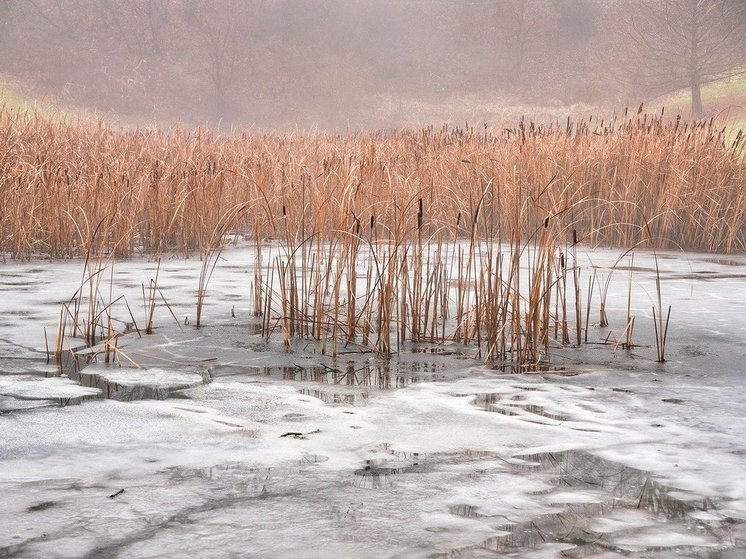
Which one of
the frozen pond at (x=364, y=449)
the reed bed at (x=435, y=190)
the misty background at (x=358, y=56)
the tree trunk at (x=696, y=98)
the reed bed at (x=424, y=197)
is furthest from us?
the misty background at (x=358, y=56)

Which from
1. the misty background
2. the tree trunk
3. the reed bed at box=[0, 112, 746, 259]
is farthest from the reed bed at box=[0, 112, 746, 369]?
the misty background

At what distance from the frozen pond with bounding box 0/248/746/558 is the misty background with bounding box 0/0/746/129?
26.5 metres

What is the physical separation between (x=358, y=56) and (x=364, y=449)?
38.3 metres

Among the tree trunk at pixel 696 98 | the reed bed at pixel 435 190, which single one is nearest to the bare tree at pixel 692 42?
the tree trunk at pixel 696 98

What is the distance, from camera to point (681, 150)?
29.1 ft

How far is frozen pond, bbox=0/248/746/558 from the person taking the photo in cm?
229

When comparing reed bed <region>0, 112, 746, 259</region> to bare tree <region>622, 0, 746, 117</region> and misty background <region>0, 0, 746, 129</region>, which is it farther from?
misty background <region>0, 0, 746, 129</region>

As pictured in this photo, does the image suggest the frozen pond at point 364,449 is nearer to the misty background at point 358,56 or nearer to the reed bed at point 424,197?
the reed bed at point 424,197

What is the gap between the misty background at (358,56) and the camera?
3238cm

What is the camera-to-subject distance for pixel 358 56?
1574 inches

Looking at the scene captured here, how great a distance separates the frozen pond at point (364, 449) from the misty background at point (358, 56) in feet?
87.1

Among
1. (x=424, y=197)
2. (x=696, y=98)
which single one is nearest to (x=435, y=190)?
(x=424, y=197)

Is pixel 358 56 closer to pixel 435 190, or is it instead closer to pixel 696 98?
pixel 696 98

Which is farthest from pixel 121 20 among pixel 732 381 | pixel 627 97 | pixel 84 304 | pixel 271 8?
pixel 732 381
